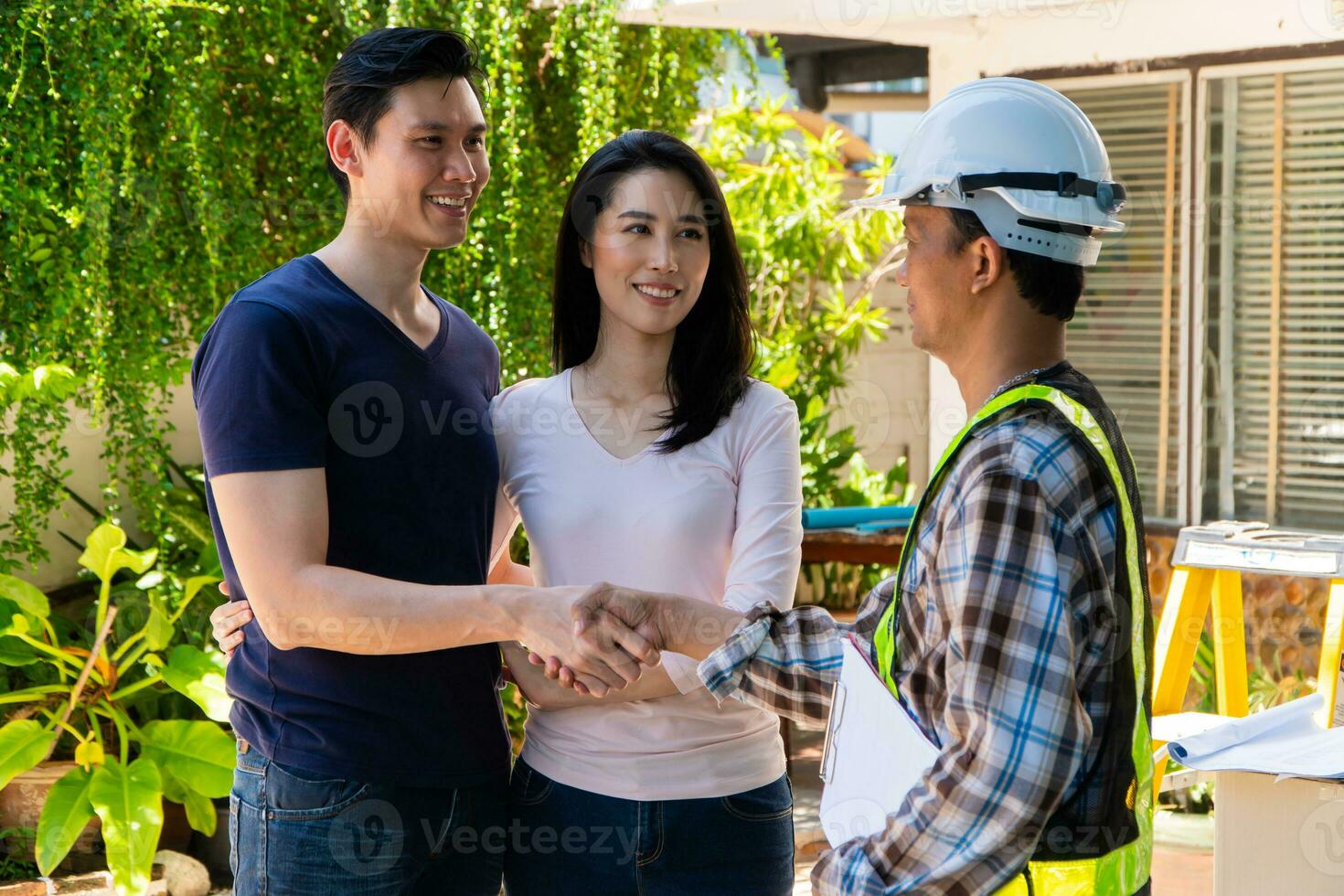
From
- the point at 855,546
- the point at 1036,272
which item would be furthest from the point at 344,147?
the point at 855,546

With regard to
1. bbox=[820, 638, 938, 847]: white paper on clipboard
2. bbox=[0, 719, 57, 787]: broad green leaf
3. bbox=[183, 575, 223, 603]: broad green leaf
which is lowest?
bbox=[0, 719, 57, 787]: broad green leaf

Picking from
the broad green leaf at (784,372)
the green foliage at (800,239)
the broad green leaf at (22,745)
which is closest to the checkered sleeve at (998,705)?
the broad green leaf at (22,745)

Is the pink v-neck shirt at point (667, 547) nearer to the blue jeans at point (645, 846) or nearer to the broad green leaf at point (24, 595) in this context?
the blue jeans at point (645, 846)

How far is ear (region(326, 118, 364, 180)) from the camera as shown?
2.25 metres

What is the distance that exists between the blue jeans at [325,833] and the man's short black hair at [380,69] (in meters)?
0.99

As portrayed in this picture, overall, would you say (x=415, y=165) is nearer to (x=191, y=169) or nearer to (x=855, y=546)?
(x=191, y=169)

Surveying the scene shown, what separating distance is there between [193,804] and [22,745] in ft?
1.78

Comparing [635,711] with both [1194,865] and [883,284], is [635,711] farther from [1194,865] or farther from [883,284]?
[883,284]

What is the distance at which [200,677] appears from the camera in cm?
451

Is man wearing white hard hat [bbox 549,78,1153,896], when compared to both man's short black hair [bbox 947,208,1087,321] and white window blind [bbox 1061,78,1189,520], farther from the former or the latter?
white window blind [bbox 1061,78,1189,520]

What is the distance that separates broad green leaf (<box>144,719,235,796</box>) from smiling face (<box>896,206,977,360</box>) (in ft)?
11.0

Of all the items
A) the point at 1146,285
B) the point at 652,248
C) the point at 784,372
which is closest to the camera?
the point at 652,248

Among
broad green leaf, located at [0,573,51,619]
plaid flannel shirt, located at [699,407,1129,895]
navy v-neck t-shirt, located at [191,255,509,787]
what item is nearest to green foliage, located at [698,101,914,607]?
broad green leaf, located at [0,573,51,619]

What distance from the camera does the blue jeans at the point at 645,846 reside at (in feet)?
6.89
